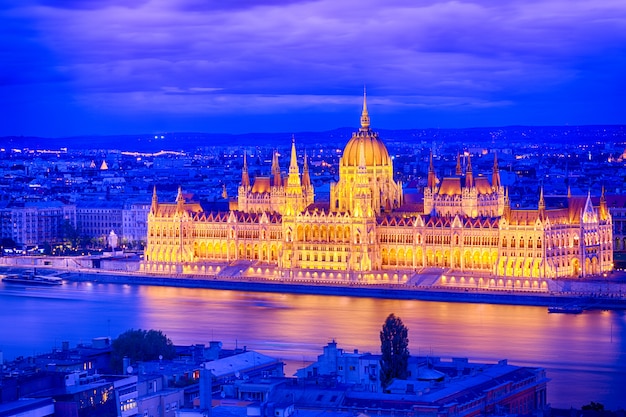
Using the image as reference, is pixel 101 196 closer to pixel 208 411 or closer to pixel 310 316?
pixel 310 316

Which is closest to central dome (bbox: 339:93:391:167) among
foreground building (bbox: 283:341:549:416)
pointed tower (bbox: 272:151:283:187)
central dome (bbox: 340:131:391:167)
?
central dome (bbox: 340:131:391:167)

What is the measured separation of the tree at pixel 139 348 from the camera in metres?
32.6

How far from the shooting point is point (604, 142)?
193 m

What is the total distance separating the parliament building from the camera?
58469 mm

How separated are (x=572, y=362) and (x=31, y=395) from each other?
17694 mm

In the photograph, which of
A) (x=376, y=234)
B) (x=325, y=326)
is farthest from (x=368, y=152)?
(x=325, y=326)

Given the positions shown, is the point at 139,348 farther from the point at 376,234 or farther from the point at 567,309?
the point at 376,234

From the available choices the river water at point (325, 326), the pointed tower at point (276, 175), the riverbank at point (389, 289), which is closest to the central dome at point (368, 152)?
the pointed tower at point (276, 175)

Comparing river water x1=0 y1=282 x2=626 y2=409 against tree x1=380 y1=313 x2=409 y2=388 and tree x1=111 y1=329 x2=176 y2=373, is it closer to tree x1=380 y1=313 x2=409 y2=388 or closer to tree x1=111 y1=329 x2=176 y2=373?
tree x1=111 y1=329 x2=176 y2=373

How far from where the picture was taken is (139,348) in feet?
108

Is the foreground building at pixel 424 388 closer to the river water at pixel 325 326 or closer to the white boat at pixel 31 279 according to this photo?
the river water at pixel 325 326

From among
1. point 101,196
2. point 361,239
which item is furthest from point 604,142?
point 361,239

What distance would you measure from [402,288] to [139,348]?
2618 cm

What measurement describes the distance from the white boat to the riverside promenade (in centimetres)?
88
